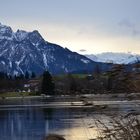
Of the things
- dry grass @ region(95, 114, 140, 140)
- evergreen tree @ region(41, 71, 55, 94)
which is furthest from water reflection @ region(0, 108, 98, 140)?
evergreen tree @ region(41, 71, 55, 94)

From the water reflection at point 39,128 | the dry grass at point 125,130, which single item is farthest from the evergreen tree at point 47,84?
the dry grass at point 125,130

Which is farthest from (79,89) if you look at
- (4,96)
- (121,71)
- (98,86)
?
(4,96)

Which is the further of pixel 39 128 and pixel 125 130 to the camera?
pixel 39 128

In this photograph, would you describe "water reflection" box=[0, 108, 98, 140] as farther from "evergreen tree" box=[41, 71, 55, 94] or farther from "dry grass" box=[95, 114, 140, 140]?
"evergreen tree" box=[41, 71, 55, 94]

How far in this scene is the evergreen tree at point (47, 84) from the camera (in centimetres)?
16050

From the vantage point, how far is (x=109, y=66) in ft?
22.7

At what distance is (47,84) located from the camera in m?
166

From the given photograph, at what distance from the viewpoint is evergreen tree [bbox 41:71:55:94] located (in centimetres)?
16050

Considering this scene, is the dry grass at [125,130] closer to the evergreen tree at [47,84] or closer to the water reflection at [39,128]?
the water reflection at [39,128]

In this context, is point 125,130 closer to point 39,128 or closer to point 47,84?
point 39,128

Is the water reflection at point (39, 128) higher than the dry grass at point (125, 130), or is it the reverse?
the dry grass at point (125, 130)

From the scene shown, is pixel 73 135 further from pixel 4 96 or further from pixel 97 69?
pixel 4 96

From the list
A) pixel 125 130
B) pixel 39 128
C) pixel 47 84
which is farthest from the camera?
pixel 47 84

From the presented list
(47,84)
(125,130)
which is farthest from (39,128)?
(47,84)
